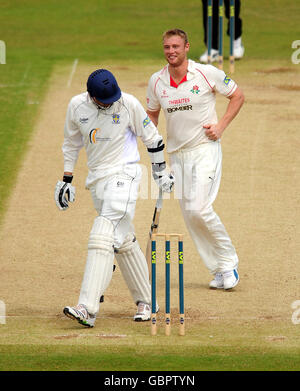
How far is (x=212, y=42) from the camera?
18391 millimetres

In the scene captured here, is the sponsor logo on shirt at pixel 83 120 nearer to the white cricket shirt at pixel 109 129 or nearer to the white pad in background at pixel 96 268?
the white cricket shirt at pixel 109 129

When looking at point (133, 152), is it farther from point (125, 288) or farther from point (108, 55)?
point (108, 55)

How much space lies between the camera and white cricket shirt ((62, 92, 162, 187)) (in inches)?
362

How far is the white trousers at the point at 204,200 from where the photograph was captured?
1001 cm

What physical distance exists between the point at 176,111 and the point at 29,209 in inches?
134

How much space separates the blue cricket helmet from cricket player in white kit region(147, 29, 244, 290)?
1.03 m

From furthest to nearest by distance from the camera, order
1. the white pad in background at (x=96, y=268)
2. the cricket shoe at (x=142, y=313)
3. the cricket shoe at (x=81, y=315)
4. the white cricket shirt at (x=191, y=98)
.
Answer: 1. the white cricket shirt at (x=191, y=98)
2. the cricket shoe at (x=142, y=313)
3. the white pad in background at (x=96, y=268)
4. the cricket shoe at (x=81, y=315)

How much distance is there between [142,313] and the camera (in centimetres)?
932

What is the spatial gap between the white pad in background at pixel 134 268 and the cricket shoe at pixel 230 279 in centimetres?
104

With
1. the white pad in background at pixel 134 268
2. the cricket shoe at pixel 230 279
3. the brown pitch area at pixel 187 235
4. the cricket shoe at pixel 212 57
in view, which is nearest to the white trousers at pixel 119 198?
the white pad in background at pixel 134 268

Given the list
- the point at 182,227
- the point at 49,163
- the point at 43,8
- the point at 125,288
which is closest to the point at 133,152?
the point at 125,288

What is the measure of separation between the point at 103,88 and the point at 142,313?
6.44ft

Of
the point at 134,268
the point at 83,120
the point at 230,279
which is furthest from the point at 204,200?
the point at 83,120

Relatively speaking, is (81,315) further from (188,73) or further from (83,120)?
(188,73)
